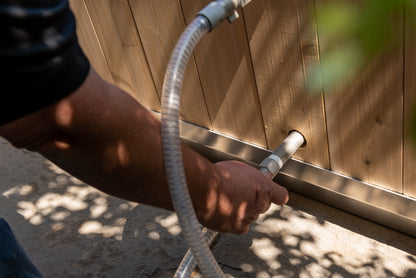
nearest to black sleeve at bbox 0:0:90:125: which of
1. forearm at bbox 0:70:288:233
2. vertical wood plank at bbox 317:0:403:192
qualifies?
forearm at bbox 0:70:288:233

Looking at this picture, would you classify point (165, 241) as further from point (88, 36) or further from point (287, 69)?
point (88, 36)

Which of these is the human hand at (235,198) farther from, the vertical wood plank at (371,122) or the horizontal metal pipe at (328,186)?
the horizontal metal pipe at (328,186)

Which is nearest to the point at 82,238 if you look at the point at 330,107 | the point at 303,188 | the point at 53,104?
the point at 303,188

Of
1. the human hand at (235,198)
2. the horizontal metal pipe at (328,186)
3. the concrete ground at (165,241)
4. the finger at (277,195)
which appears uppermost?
the human hand at (235,198)

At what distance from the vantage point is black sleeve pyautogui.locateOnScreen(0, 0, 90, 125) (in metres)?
0.57

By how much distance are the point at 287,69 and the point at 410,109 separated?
0.42m

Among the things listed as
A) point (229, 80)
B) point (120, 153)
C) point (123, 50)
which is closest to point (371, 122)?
point (229, 80)

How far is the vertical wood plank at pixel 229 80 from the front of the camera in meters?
1.67

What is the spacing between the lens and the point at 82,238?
2.01 m

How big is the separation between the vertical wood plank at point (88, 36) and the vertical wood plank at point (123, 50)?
33 mm

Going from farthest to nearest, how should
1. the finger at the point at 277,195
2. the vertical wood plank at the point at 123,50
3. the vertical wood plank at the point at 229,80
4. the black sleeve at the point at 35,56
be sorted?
the vertical wood plank at the point at 123,50
the vertical wood plank at the point at 229,80
the finger at the point at 277,195
the black sleeve at the point at 35,56

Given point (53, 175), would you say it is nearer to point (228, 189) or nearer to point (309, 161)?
point (309, 161)

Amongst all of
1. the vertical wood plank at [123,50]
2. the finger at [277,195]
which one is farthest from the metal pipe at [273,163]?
the vertical wood plank at [123,50]

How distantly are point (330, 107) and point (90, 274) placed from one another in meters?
1.14
